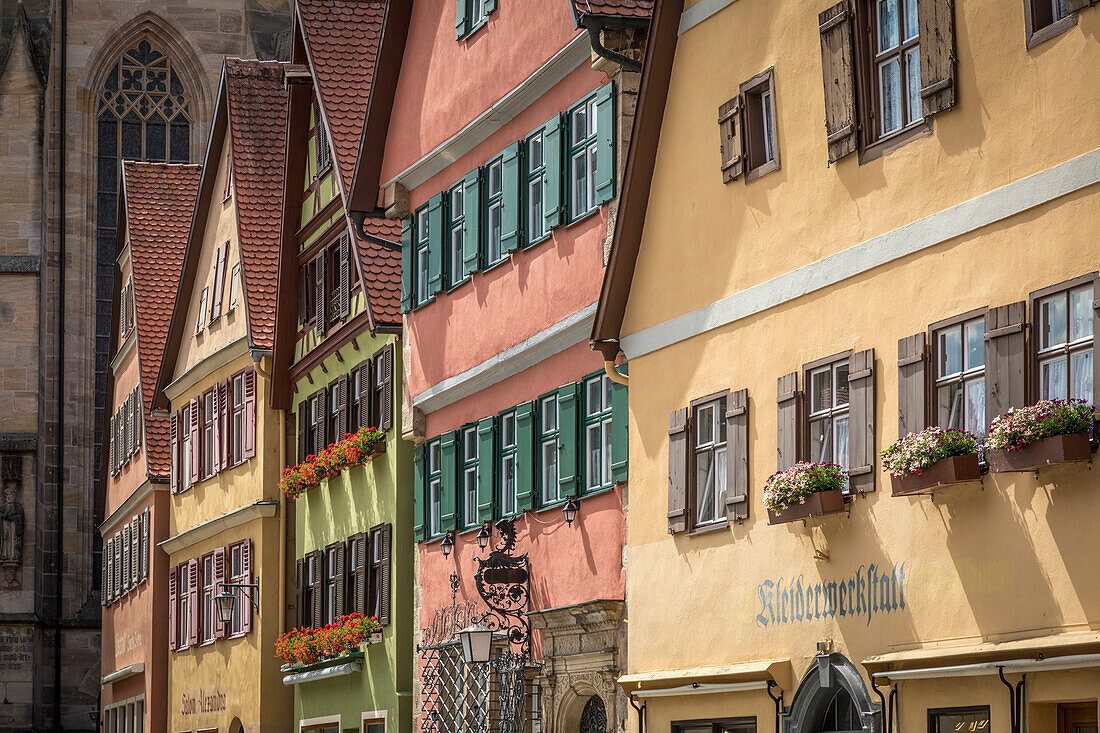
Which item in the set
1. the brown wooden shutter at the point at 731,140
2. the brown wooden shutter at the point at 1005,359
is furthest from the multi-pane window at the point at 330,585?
the brown wooden shutter at the point at 1005,359

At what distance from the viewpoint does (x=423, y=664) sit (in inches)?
851

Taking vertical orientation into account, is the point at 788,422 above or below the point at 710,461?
above

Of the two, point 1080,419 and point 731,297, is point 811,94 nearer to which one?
point 731,297

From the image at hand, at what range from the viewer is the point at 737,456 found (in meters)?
15.0

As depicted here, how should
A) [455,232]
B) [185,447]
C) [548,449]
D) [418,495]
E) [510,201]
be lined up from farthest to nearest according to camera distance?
[185,447]
[418,495]
[455,232]
[510,201]
[548,449]

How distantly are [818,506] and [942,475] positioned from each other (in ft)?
5.28

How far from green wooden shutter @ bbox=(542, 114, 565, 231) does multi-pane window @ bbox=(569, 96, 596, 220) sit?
0.10 m

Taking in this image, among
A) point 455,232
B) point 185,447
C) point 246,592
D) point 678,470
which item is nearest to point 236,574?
point 246,592

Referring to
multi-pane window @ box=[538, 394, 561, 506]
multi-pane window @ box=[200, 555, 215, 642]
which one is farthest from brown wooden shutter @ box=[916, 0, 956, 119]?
multi-pane window @ box=[200, 555, 215, 642]

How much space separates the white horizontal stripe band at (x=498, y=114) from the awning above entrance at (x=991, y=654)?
7.25 m

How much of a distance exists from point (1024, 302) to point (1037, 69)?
4.40 ft

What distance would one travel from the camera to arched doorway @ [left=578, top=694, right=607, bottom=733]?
59.2 feet

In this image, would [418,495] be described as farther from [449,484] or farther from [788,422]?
[788,422]

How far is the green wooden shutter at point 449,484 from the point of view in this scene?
20938 millimetres
